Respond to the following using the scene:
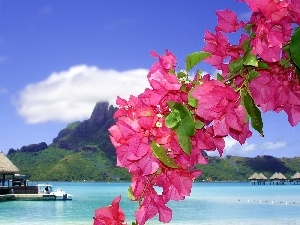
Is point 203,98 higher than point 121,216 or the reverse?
higher

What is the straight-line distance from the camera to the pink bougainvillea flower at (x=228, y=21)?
0.99 meters

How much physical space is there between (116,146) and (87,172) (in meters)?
140

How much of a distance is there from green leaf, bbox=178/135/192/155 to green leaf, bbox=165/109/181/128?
3 cm

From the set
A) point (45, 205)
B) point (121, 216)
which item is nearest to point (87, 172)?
point (45, 205)

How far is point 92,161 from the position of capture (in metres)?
144

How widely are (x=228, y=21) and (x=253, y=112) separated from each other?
20cm

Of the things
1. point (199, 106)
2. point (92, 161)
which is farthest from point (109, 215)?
point (92, 161)

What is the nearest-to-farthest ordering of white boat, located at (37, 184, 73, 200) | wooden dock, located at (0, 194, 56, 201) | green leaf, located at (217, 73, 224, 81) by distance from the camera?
green leaf, located at (217, 73, 224, 81) → wooden dock, located at (0, 194, 56, 201) → white boat, located at (37, 184, 73, 200)

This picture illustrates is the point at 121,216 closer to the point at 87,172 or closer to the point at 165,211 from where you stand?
the point at 165,211

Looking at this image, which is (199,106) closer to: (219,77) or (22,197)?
(219,77)

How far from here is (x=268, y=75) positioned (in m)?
0.96

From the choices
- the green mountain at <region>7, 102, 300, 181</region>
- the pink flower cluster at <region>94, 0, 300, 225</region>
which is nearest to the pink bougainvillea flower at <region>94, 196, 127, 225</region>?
the pink flower cluster at <region>94, 0, 300, 225</region>

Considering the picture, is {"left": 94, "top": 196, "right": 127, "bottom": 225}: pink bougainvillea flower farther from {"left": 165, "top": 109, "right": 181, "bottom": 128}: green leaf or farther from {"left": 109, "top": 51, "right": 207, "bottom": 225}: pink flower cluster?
{"left": 165, "top": 109, "right": 181, "bottom": 128}: green leaf

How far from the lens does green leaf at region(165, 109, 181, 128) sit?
91 cm
